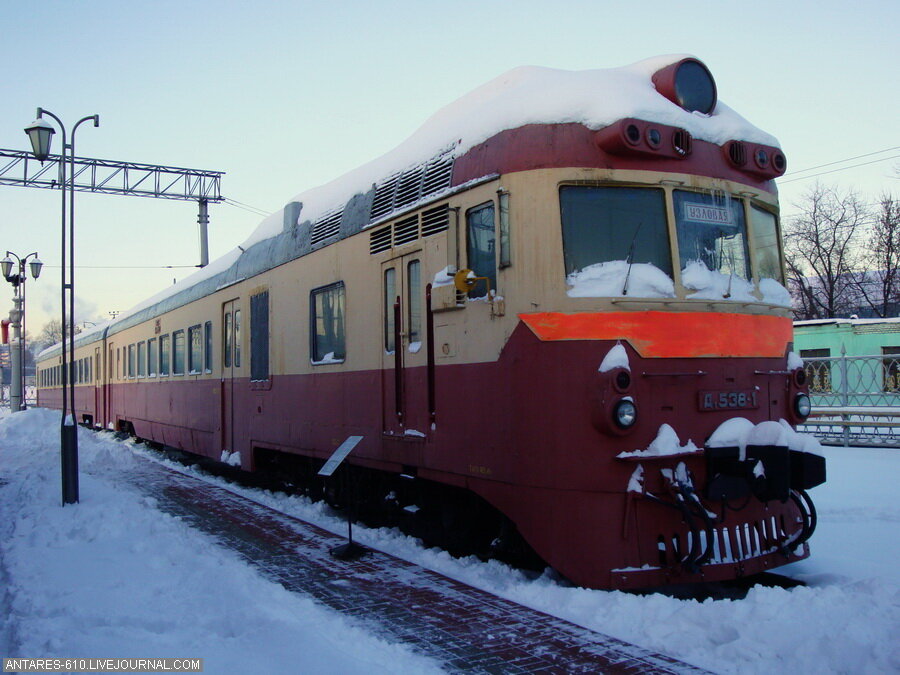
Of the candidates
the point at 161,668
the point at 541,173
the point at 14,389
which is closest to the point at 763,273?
the point at 541,173

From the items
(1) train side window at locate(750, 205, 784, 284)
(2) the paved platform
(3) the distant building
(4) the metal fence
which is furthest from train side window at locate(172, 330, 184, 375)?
(3) the distant building

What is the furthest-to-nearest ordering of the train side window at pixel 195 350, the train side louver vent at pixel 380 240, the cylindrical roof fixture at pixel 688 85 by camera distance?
1. the train side window at pixel 195 350
2. the train side louver vent at pixel 380 240
3. the cylindrical roof fixture at pixel 688 85

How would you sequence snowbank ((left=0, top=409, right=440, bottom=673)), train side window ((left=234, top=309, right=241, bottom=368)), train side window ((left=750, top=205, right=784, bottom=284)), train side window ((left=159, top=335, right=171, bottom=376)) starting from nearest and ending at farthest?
snowbank ((left=0, top=409, right=440, bottom=673)) → train side window ((left=750, top=205, right=784, bottom=284)) → train side window ((left=234, top=309, right=241, bottom=368)) → train side window ((left=159, top=335, right=171, bottom=376))

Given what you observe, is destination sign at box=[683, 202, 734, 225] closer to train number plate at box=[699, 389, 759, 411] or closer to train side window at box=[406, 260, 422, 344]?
train number plate at box=[699, 389, 759, 411]

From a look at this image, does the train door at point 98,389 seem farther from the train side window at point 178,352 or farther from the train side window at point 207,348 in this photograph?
the train side window at point 207,348

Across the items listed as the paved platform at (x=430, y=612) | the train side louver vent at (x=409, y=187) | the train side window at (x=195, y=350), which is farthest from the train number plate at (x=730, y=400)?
the train side window at (x=195, y=350)

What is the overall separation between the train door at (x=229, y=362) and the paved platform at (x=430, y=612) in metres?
3.09

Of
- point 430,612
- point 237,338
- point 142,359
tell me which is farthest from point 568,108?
point 142,359

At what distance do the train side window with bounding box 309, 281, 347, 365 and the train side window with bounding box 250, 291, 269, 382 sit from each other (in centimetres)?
154

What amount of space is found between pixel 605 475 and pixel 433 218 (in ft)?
8.56

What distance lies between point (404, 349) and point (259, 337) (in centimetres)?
414

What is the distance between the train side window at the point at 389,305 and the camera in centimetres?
714

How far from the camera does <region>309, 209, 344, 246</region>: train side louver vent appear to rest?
8.42 meters

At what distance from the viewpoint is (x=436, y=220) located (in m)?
6.49
